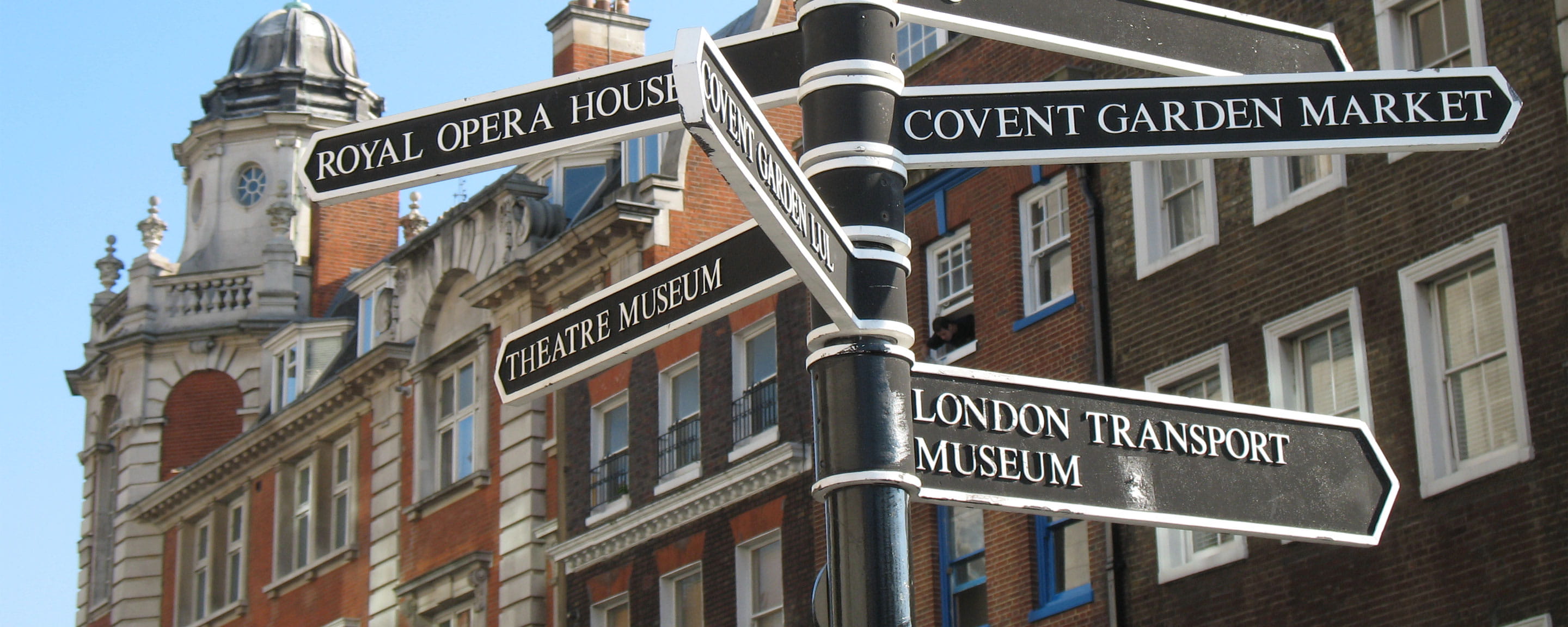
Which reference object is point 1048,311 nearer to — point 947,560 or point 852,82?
point 947,560

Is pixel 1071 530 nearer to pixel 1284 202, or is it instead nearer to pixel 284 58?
pixel 1284 202

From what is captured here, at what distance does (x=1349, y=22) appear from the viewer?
18.6m

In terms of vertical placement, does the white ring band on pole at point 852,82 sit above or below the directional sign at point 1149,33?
below

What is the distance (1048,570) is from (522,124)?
16.3 metres

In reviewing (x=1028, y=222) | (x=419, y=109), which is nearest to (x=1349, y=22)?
(x=1028, y=222)

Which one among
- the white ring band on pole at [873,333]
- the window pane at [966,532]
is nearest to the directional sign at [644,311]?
the white ring band on pole at [873,333]

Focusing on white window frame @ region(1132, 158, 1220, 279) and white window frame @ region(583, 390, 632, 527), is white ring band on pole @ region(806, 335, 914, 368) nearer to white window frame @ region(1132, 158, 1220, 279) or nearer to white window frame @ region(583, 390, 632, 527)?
white window frame @ region(1132, 158, 1220, 279)

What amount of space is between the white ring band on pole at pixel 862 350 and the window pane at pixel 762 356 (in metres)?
22.1

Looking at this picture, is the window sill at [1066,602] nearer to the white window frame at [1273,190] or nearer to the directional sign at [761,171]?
the white window frame at [1273,190]

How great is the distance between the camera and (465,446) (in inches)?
1352

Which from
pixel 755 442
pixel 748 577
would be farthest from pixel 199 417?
pixel 748 577

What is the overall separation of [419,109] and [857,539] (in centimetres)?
182

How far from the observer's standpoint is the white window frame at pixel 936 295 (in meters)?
23.0

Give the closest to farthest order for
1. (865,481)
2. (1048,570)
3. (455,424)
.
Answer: (865,481), (1048,570), (455,424)
